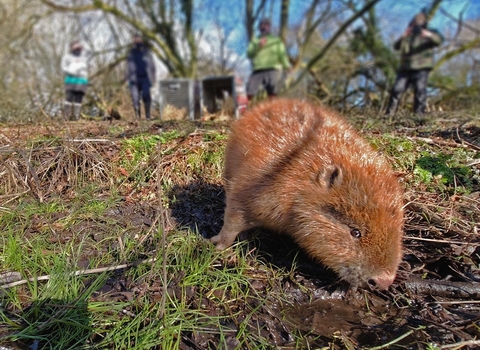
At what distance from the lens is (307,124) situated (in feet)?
9.02

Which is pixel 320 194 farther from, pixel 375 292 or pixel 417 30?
pixel 417 30

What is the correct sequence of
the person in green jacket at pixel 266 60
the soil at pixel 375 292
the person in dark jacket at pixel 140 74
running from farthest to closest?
the person in dark jacket at pixel 140 74, the person in green jacket at pixel 266 60, the soil at pixel 375 292

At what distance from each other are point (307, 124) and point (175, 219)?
140cm

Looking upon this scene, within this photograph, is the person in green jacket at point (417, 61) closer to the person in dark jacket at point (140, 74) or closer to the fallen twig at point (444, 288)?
the fallen twig at point (444, 288)

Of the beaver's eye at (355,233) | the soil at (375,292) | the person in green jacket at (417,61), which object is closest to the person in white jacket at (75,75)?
the soil at (375,292)

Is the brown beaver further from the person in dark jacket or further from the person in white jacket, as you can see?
the person in dark jacket

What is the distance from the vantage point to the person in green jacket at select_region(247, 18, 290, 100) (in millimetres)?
9133

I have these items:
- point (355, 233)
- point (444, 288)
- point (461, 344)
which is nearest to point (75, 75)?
point (355, 233)

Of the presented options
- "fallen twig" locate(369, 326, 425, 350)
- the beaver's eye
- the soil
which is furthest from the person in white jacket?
"fallen twig" locate(369, 326, 425, 350)

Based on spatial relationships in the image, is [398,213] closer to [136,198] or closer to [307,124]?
[307,124]

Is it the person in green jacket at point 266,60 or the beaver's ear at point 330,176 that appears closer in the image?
the beaver's ear at point 330,176

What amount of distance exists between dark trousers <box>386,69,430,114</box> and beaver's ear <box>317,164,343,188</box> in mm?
6235

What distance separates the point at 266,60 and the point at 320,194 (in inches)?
299

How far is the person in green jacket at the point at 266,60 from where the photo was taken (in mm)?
9133
